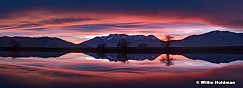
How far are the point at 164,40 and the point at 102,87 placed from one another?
12208 centimetres

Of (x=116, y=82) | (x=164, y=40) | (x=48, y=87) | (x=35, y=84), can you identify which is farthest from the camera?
(x=164, y=40)

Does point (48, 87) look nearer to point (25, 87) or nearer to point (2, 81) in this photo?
point (25, 87)

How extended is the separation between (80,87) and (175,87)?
16.3 feet

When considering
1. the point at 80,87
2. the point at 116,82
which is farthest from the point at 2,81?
the point at 116,82

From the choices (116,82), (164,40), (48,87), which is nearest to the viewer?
(48,87)

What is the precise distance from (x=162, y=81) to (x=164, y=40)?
118837mm

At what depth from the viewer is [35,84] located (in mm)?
18062

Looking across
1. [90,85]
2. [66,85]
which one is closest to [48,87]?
[66,85]

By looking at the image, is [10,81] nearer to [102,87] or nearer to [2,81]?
[2,81]

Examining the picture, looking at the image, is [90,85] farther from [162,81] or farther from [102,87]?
[162,81]

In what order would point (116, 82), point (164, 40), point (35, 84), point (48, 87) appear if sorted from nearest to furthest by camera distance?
point (48, 87) < point (35, 84) < point (116, 82) < point (164, 40)

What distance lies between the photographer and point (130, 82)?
1917cm

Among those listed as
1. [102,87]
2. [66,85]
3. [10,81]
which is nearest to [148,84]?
[102,87]

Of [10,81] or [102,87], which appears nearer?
[102,87]
